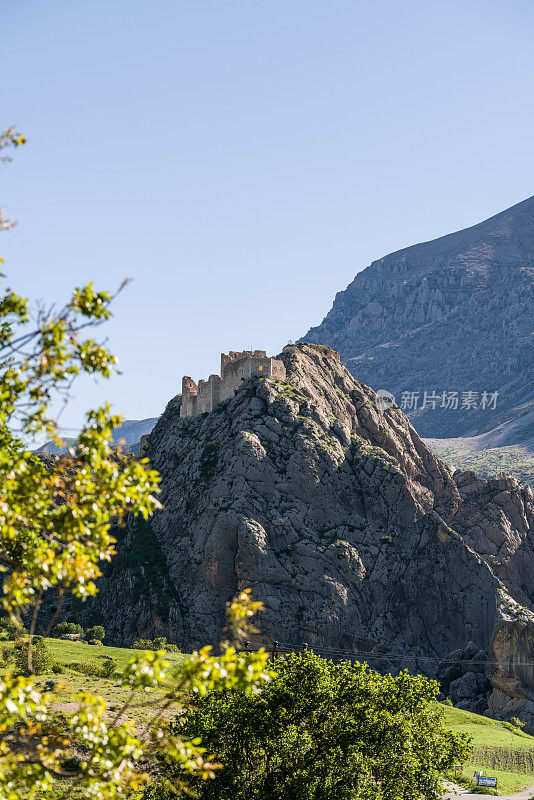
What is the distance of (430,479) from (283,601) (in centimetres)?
5428

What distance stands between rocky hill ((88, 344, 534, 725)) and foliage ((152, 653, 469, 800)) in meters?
74.4

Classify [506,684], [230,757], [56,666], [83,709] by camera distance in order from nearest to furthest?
[83,709] < [230,757] < [56,666] < [506,684]

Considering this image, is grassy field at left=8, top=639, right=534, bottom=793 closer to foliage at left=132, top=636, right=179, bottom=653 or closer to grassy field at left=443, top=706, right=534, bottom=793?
grassy field at left=443, top=706, right=534, bottom=793

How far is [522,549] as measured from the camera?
158875 millimetres

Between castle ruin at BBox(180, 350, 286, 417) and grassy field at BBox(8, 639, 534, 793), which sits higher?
castle ruin at BBox(180, 350, 286, 417)

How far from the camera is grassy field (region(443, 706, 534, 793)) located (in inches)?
3799

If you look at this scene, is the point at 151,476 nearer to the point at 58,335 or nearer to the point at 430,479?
the point at 58,335

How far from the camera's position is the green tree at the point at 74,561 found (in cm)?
1428

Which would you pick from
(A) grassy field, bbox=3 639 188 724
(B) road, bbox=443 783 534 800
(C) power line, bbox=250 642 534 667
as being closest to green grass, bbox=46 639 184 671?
(A) grassy field, bbox=3 639 188 724

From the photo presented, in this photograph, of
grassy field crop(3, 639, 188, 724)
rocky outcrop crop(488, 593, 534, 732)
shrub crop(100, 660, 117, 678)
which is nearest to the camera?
grassy field crop(3, 639, 188, 724)

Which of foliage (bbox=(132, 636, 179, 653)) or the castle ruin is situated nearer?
foliage (bbox=(132, 636, 179, 653))

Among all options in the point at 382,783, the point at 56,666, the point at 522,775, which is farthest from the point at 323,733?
the point at 522,775

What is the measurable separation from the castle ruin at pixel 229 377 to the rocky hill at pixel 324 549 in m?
2.40

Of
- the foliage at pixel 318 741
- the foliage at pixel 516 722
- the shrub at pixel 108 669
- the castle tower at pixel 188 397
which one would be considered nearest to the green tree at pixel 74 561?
the foliage at pixel 318 741
